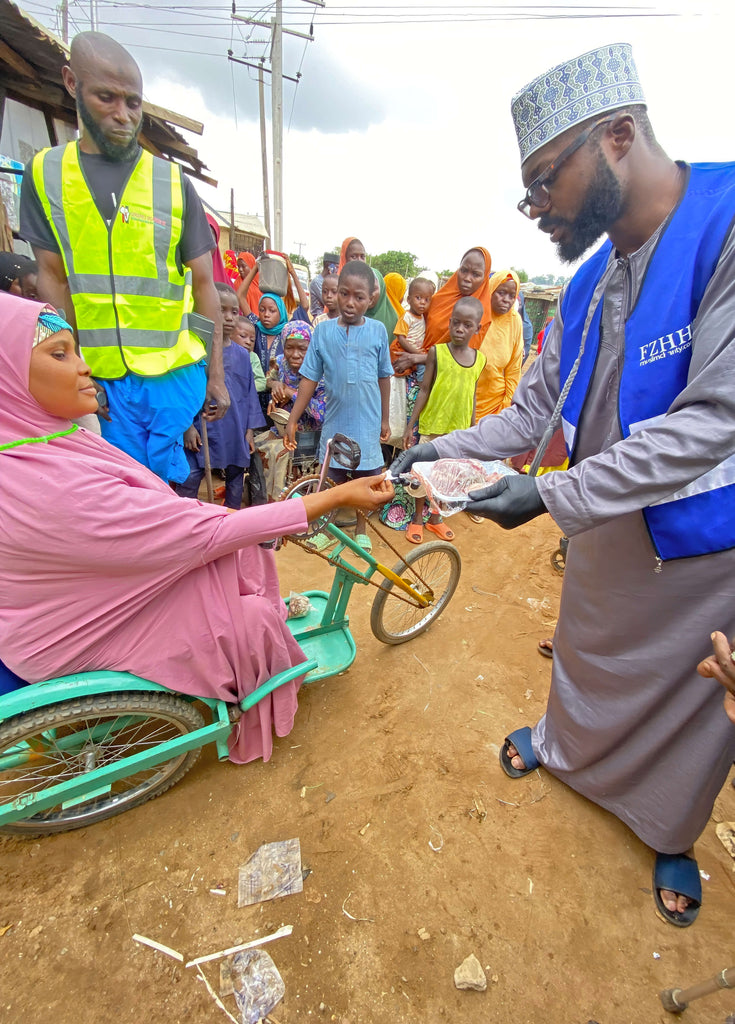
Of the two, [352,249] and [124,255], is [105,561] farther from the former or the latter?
[352,249]

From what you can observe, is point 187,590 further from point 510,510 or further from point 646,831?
point 646,831

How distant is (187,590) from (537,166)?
1942mm

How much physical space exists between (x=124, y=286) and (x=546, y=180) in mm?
2116

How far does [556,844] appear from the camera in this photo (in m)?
1.93

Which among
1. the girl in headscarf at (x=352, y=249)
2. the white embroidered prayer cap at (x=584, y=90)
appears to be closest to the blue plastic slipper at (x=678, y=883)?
the white embroidered prayer cap at (x=584, y=90)

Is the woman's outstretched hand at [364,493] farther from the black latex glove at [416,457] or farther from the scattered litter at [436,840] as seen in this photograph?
the scattered litter at [436,840]

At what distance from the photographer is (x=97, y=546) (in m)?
1.41

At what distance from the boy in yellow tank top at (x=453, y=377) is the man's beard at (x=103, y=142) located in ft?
8.86

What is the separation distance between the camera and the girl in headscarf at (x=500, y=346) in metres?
4.62

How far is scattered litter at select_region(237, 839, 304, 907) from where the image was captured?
1673mm

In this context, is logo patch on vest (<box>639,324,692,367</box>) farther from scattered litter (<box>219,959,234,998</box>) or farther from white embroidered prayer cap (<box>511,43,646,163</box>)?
scattered litter (<box>219,959,234,998</box>)

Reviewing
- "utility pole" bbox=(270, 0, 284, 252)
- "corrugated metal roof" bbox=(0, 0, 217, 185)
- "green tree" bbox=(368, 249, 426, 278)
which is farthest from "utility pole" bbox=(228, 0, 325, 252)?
"green tree" bbox=(368, 249, 426, 278)

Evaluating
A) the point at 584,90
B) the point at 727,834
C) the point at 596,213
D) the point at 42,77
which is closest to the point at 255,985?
the point at 727,834

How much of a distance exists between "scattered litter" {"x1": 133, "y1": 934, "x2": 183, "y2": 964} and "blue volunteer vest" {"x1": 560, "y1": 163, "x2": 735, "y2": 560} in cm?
214
